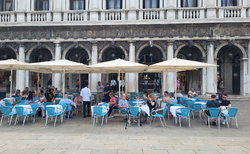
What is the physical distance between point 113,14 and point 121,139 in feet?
40.5

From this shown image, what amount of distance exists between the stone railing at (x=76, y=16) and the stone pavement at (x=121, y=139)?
35.5 ft

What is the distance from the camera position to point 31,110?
24.3 ft

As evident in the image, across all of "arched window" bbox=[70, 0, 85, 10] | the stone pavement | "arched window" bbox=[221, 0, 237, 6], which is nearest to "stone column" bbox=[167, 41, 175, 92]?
"arched window" bbox=[221, 0, 237, 6]

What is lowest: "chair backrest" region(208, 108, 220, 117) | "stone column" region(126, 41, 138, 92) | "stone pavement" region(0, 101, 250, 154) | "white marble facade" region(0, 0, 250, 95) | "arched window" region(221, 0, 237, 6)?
"stone pavement" region(0, 101, 250, 154)

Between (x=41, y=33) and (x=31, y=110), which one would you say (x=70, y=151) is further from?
(x=41, y=33)

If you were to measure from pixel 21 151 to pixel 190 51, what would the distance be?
1631cm

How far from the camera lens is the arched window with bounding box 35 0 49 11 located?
55.6 feet

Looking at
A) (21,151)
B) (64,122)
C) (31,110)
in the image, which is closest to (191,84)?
(64,122)

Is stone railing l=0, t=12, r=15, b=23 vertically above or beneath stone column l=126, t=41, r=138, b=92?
above

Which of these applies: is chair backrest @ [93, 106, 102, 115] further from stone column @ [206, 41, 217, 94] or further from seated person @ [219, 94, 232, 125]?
stone column @ [206, 41, 217, 94]

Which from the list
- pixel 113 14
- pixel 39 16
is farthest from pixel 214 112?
pixel 39 16

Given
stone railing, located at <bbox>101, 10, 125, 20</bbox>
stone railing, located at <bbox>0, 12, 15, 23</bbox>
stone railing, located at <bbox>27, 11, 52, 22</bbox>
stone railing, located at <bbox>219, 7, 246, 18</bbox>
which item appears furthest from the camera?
stone railing, located at <bbox>0, 12, 15, 23</bbox>

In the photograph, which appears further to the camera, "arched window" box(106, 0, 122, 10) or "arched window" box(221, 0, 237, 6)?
"arched window" box(106, 0, 122, 10)

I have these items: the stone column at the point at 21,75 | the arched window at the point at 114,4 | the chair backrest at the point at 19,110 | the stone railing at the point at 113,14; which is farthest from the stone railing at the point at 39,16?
the chair backrest at the point at 19,110
